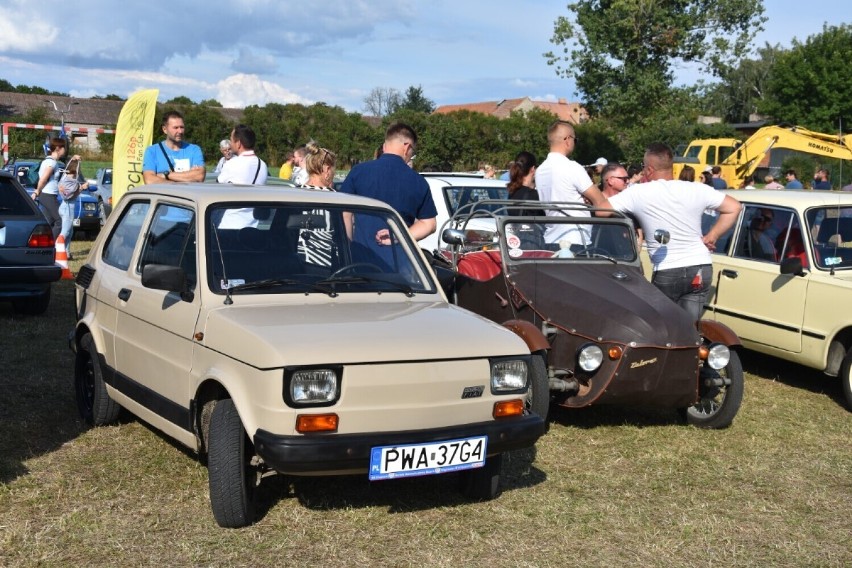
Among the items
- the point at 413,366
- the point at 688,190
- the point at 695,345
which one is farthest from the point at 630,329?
the point at 413,366

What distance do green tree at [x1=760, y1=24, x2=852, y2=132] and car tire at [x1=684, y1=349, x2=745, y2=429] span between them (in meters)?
60.4

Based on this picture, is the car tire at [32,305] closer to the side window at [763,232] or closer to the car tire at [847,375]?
the side window at [763,232]

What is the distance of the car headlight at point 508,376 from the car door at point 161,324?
60.5 inches

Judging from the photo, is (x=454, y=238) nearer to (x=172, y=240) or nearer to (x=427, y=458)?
(x=172, y=240)

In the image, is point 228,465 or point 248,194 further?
point 248,194

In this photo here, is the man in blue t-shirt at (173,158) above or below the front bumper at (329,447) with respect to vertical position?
above

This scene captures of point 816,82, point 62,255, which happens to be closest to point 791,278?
point 62,255

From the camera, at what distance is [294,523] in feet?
16.3

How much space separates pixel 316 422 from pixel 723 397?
148 inches

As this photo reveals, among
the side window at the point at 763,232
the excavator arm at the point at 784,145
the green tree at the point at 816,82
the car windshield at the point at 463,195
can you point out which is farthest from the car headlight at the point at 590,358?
the green tree at the point at 816,82

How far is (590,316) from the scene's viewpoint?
6672mm

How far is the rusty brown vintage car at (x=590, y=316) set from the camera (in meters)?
6.51

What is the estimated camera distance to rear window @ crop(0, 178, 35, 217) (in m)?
10.3

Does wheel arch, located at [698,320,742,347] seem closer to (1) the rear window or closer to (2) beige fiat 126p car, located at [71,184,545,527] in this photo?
(2) beige fiat 126p car, located at [71,184,545,527]
